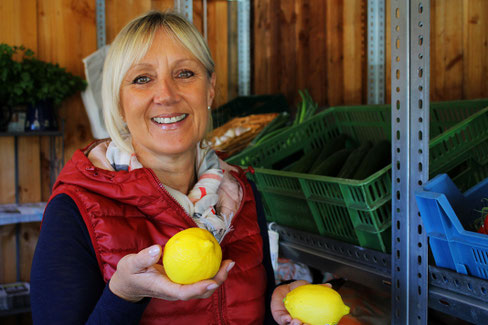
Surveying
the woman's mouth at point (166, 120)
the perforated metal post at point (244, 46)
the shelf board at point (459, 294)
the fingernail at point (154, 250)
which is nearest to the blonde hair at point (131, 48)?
the woman's mouth at point (166, 120)

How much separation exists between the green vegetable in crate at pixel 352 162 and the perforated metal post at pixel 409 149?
45cm

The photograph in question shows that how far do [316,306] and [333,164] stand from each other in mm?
917

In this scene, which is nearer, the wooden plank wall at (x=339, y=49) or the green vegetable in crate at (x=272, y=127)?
the wooden plank wall at (x=339, y=49)

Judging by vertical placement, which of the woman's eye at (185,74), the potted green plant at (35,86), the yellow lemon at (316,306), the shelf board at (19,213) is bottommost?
the shelf board at (19,213)

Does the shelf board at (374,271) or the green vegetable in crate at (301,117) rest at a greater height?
the green vegetable in crate at (301,117)

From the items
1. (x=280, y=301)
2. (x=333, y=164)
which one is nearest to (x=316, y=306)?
(x=280, y=301)

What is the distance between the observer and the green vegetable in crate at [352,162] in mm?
1828

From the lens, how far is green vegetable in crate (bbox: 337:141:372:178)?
72.0 inches

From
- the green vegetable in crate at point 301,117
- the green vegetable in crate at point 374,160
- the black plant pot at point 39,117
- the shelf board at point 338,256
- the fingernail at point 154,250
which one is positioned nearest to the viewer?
the fingernail at point 154,250

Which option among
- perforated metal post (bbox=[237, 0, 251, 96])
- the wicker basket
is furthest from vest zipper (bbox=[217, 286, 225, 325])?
perforated metal post (bbox=[237, 0, 251, 96])

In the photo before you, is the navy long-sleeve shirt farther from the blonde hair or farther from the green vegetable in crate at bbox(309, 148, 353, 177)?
the green vegetable in crate at bbox(309, 148, 353, 177)

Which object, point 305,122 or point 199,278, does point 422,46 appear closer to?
point 199,278

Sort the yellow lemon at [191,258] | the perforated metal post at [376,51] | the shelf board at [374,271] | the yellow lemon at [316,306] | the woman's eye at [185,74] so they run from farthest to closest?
the perforated metal post at [376,51], the woman's eye at [185,74], the shelf board at [374,271], the yellow lemon at [316,306], the yellow lemon at [191,258]

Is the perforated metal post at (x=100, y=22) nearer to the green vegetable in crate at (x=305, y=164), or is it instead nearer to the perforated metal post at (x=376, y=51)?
the perforated metal post at (x=376, y=51)
